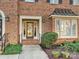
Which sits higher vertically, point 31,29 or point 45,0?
point 45,0

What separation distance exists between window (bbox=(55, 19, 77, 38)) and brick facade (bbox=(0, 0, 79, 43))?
859mm

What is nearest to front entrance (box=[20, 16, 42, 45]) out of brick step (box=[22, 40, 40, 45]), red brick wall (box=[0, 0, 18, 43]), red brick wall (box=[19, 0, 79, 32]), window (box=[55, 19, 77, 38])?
brick step (box=[22, 40, 40, 45])

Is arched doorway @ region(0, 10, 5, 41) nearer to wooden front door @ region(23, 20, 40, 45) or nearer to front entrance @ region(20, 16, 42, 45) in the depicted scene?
front entrance @ region(20, 16, 42, 45)

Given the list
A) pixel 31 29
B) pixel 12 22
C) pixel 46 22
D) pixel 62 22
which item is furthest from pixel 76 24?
pixel 12 22

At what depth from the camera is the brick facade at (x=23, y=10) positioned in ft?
64.1

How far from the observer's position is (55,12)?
22.2m

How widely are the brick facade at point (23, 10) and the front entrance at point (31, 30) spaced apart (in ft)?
2.83

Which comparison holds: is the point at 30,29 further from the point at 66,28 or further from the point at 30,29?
the point at 66,28

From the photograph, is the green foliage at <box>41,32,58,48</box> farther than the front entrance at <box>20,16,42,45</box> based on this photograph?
No

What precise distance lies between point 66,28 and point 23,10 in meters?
4.79

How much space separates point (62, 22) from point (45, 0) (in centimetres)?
281

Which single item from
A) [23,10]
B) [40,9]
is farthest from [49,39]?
[23,10]

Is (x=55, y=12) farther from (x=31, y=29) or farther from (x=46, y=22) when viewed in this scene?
(x=31, y=29)

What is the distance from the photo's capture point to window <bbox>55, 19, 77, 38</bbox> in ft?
74.2
